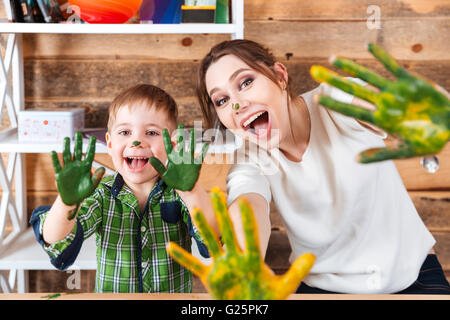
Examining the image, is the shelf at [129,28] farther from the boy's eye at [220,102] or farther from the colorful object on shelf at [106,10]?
the boy's eye at [220,102]

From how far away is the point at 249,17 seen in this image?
139 cm

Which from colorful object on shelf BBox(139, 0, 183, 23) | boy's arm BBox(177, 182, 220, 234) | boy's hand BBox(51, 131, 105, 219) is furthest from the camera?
colorful object on shelf BBox(139, 0, 183, 23)

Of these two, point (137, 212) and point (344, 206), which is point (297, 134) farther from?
point (137, 212)

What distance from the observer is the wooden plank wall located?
140cm

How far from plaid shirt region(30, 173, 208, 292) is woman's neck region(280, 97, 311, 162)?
0.90 feet

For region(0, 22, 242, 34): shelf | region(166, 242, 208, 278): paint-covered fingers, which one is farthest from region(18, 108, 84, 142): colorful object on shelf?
region(166, 242, 208, 278): paint-covered fingers

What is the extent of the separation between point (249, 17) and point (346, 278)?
2.93 feet

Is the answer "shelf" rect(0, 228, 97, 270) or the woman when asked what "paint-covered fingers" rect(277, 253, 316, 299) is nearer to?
the woman

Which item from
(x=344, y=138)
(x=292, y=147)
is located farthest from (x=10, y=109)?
(x=344, y=138)

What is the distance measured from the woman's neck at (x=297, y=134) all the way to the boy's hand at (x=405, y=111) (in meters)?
0.54

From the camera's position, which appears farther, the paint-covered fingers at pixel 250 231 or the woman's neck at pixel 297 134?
the woman's neck at pixel 297 134

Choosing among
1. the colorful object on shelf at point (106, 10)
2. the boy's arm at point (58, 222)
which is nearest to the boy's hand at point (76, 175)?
the boy's arm at point (58, 222)

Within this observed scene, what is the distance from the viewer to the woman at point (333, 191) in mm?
911

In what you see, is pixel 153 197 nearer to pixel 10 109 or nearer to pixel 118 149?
pixel 118 149
